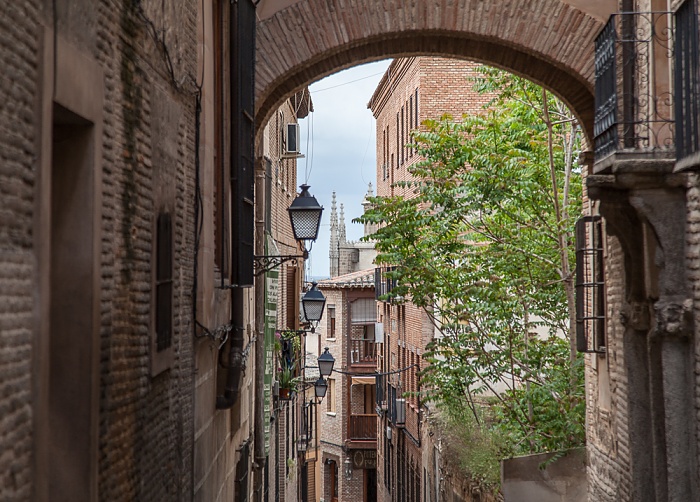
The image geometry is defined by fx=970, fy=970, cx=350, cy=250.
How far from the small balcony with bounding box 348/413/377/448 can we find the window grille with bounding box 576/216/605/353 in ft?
123

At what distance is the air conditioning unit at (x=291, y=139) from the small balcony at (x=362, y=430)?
26124 mm

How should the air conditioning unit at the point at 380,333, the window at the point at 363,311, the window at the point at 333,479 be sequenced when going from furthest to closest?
the window at the point at 333,479, the window at the point at 363,311, the air conditioning unit at the point at 380,333

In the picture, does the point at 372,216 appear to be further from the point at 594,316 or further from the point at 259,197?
the point at 594,316

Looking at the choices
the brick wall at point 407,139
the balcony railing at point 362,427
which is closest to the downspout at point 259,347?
the brick wall at point 407,139

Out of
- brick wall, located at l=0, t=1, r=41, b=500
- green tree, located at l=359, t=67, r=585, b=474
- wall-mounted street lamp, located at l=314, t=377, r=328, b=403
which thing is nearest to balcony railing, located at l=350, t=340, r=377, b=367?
wall-mounted street lamp, located at l=314, t=377, r=328, b=403

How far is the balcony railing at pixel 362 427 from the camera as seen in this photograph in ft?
160

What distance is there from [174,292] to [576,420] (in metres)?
8.36

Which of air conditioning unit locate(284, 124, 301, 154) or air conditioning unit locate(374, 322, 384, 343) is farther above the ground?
air conditioning unit locate(284, 124, 301, 154)

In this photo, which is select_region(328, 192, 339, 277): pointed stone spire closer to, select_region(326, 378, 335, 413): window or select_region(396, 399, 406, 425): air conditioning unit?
select_region(326, 378, 335, 413): window

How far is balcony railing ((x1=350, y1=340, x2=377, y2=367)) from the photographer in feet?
163

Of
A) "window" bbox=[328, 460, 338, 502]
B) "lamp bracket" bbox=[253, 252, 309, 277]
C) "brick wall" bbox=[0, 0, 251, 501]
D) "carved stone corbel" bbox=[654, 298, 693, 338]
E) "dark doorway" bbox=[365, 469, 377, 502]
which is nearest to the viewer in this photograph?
"brick wall" bbox=[0, 0, 251, 501]

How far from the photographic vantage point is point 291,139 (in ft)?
82.2

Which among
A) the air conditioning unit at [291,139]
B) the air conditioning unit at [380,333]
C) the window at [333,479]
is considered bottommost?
the window at [333,479]

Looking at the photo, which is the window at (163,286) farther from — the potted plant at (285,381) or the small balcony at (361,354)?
the small balcony at (361,354)
